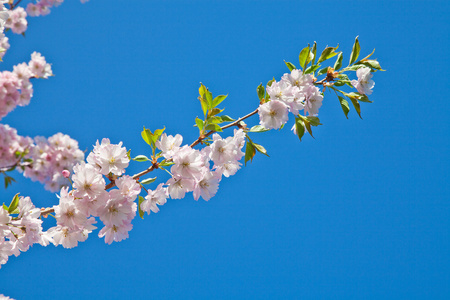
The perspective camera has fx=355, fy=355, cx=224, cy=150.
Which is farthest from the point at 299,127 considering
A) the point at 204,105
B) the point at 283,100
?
the point at 204,105

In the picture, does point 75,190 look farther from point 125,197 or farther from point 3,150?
point 3,150

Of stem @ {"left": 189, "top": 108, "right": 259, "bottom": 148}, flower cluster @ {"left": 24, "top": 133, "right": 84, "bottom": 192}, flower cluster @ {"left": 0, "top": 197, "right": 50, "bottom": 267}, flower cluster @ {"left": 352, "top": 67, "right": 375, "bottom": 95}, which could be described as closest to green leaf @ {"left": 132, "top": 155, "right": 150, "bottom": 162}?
stem @ {"left": 189, "top": 108, "right": 259, "bottom": 148}

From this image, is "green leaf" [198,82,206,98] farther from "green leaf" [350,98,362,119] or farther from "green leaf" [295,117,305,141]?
"green leaf" [350,98,362,119]

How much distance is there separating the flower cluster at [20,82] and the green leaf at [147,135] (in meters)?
2.55

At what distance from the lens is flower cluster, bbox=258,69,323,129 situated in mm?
1824

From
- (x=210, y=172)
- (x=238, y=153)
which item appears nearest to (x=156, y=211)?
(x=210, y=172)

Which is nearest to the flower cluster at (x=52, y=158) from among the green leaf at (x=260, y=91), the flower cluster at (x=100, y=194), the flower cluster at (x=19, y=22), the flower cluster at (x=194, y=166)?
the flower cluster at (x=19, y=22)

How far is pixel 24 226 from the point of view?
193cm

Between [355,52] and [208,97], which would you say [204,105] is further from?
[355,52]

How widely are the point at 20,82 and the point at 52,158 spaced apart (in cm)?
162

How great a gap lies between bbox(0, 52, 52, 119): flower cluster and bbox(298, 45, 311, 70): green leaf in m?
3.10

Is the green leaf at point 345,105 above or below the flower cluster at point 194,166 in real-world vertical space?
above

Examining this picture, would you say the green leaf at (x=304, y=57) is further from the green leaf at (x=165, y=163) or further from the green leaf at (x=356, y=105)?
the green leaf at (x=165, y=163)

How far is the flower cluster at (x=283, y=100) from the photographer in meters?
1.82
